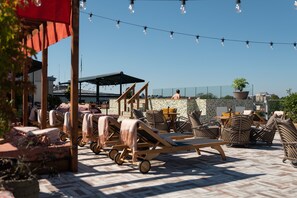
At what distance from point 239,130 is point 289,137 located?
2394 millimetres

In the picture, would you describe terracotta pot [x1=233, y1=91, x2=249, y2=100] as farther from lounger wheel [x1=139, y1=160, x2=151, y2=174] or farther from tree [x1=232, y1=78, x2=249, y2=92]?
lounger wheel [x1=139, y1=160, x2=151, y2=174]

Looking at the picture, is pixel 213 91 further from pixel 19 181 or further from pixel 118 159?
pixel 19 181

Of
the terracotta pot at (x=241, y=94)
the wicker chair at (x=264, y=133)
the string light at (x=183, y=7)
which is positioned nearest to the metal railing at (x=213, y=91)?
the terracotta pot at (x=241, y=94)

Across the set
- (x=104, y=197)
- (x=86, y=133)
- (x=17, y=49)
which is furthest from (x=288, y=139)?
(x=17, y=49)

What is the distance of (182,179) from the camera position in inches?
204

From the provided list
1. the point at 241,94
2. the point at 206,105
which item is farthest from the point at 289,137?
the point at 241,94

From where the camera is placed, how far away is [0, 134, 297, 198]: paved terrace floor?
174 inches

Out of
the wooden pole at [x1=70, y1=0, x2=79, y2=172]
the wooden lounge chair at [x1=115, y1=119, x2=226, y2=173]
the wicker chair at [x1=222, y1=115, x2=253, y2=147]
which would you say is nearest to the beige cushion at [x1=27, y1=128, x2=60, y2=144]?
the wooden pole at [x1=70, y1=0, x2=79, y2=172]

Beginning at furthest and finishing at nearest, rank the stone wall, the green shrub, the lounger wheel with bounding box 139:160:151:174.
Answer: the stone wall, the green shrub, the lounger wheel with bounding box 139:160:151:174

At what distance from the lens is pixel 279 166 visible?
20.4ft

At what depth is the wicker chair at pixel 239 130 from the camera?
27.2ft

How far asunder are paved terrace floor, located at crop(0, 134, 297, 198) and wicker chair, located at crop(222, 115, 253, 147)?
1.28m

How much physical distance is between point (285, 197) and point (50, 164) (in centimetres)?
352

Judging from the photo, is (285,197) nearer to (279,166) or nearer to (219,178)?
(219,178)
